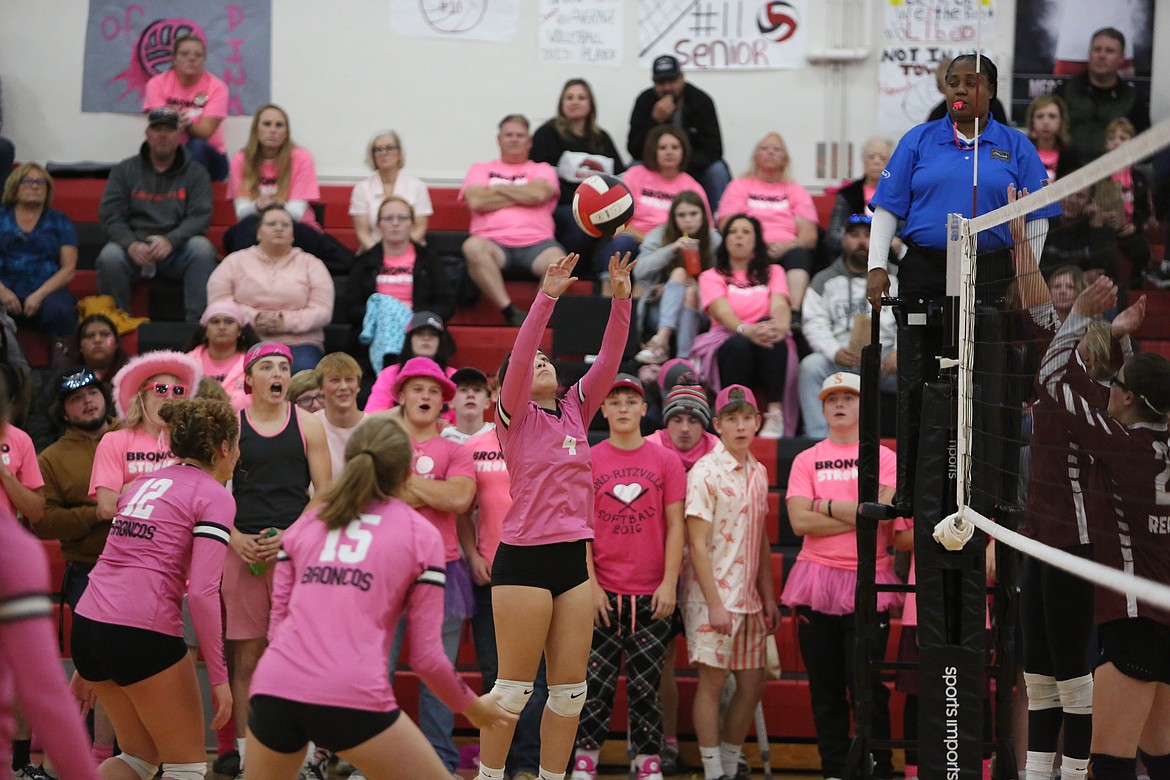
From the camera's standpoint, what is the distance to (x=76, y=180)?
10789 millimetres

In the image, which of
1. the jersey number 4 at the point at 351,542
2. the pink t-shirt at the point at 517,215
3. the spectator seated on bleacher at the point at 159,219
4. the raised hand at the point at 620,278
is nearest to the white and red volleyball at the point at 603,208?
the raised hand at the point at 620,278

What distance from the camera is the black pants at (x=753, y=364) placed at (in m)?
8.25

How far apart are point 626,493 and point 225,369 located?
2.64m

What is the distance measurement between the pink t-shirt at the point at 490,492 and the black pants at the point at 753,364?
6.27ft

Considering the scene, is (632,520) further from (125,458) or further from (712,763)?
(125,458)

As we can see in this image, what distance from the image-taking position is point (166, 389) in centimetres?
670

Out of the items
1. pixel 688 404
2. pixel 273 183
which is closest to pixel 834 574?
pixel 688 404

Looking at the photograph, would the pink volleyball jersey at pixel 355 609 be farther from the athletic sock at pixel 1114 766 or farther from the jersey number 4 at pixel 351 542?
the athletic sock at pixel 1114 766

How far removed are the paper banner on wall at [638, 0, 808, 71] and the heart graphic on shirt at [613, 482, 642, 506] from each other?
5.80m

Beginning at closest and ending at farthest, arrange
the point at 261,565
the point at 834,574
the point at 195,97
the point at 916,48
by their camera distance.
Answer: the point at 261,565
the point at 834,574
the point at 195,97
the point at 916,48

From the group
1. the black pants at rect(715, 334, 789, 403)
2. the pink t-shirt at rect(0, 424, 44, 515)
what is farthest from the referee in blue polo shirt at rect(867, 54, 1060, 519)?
the pink t-shirt at rect(0, 424, 44, 515)

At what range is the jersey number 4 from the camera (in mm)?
4016

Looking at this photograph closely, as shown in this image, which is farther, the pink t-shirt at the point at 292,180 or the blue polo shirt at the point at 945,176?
the pink t-shirt at the point at 292,180

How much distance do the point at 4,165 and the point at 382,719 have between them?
7.94m
